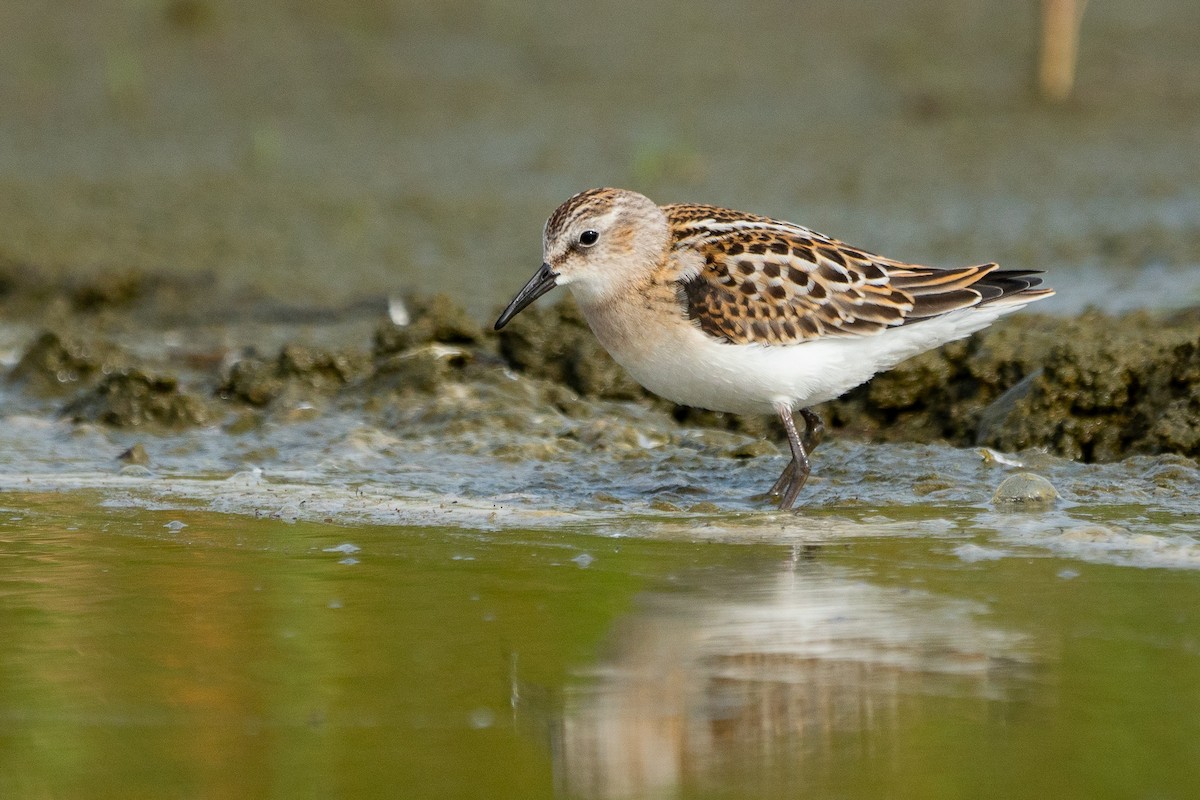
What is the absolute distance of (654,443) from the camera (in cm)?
817

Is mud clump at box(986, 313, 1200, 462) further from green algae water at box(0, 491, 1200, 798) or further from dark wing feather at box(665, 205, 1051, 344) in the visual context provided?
green algae water at box(0, 491, 1200, 798)

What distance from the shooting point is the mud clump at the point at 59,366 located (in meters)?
9.67

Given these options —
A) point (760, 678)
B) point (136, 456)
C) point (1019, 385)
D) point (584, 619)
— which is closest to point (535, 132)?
point (136, 456)

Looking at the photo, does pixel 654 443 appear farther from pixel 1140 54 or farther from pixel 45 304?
pixel 1140 54

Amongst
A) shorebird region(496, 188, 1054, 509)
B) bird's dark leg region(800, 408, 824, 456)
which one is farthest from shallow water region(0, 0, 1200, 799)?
shorebird region(496, 188, 1054, 509)

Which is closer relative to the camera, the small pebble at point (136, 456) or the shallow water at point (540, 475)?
the shallow water at point (540, 475)

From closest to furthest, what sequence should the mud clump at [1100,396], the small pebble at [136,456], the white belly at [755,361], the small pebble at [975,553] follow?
the small pebble at [975,553] < the white belly at [755,361] < the mud clump at [1100,396] < the small pebble at [136,456]

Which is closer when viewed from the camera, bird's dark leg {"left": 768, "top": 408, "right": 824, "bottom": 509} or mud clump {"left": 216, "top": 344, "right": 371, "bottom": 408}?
bird's dark leg {"left": 768, "top": 408, "right": 824, "bottom": 509}

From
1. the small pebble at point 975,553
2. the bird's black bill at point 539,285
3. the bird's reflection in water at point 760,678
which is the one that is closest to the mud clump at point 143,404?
the bird's black bill at point 539,285

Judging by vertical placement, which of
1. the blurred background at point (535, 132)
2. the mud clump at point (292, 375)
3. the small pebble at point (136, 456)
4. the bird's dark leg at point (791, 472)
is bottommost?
the bird's dark leg at point (791, 472)

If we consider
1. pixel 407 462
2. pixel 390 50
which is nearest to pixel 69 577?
pixel 407 462

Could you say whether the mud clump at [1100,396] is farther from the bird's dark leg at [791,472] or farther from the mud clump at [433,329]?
the mud clump at [433,329]

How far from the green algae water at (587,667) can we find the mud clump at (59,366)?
3.16 metres

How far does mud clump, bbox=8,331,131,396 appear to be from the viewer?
9.67m
